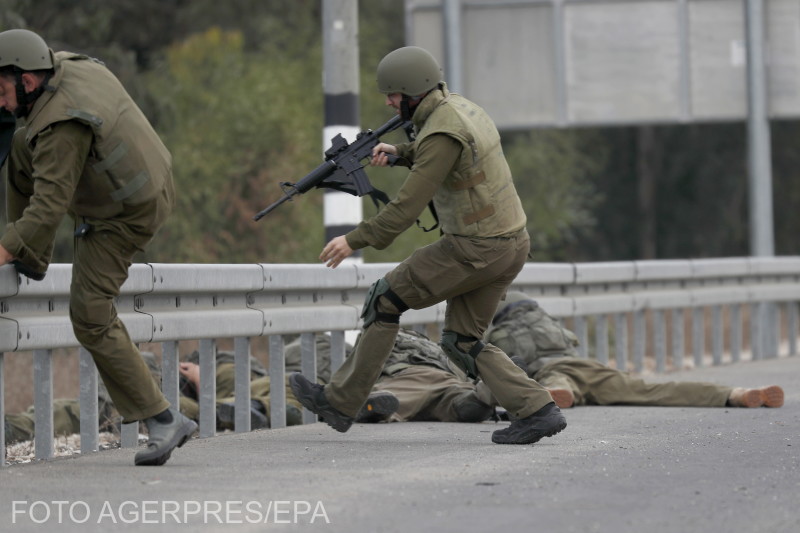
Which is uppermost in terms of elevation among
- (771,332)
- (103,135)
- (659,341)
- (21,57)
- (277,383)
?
(21,57)

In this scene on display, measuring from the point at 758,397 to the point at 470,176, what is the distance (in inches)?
133

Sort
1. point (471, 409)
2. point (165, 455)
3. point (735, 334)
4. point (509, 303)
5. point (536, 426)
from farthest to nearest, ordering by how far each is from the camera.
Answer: point (735, 334)
point (509, 303)
point (471, 409)
point (536, 426)
point (165, 455)

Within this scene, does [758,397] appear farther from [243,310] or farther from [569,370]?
[243,310]

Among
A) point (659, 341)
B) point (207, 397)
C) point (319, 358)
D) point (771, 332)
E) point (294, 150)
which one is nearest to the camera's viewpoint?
point (207, 397)

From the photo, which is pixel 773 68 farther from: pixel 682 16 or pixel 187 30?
pixel 187 30

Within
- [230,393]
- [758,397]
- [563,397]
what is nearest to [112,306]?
[230,393]

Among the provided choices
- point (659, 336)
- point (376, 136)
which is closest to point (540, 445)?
point (376, 136)

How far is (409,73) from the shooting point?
8.57m

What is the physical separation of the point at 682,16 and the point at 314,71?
1726cm

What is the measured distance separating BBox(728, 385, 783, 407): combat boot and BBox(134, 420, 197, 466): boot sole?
14.5 feet

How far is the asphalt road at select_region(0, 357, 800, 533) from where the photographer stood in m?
5.98

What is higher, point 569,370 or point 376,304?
point 376,304

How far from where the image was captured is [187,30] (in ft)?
133

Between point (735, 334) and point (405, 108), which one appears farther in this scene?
point (735, 334)
